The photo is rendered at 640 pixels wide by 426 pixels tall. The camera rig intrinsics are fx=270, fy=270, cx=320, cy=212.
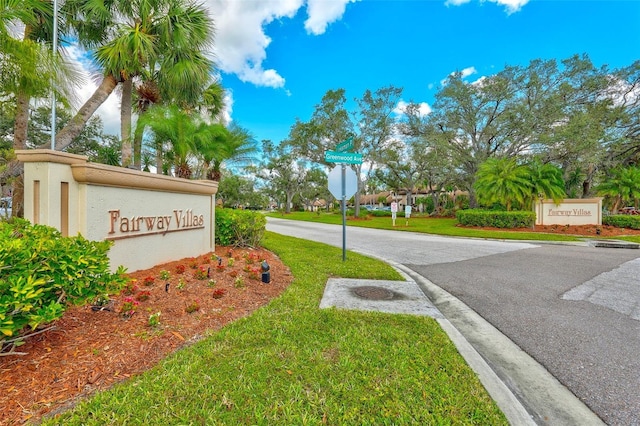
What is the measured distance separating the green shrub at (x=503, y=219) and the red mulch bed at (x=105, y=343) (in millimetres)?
17097

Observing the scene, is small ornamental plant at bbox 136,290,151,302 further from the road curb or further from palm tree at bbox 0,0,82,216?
the road curb

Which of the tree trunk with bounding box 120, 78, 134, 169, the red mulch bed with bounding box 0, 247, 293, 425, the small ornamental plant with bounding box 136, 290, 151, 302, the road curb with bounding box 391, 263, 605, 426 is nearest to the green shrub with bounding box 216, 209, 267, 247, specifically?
the red mulch bed with bounding box 0, 247, 293, 425

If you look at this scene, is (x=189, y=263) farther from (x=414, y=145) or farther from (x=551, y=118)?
(x=551, y=118)

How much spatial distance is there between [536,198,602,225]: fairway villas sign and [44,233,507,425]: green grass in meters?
18.5

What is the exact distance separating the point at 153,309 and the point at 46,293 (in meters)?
1.21

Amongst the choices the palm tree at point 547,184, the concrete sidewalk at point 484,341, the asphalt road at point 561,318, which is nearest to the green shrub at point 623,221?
the palm tree at point 547,184

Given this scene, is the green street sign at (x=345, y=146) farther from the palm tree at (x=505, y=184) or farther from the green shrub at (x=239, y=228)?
the palm tree at (x=505, y=184)

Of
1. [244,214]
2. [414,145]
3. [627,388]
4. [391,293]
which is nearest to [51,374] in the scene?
[391,293]

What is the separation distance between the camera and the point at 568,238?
41.4 ft

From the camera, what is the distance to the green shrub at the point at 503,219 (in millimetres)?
16281

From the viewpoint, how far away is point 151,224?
4738 millimetres

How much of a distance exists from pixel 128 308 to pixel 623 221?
2333 centimetres

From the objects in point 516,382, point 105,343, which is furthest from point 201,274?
point 516,382

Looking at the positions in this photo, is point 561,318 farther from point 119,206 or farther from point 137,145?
point 137,145
